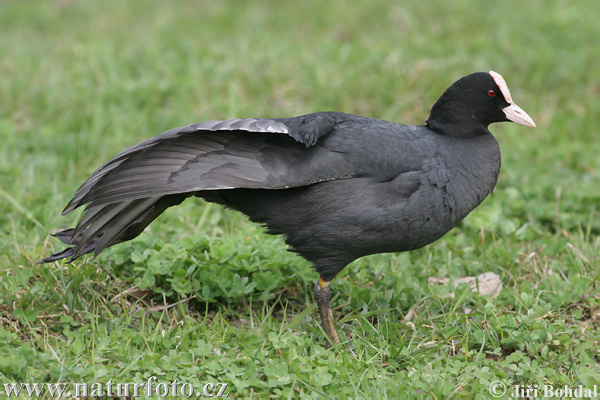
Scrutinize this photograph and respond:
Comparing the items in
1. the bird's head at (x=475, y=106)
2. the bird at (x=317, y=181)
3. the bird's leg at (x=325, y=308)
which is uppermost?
the bird's head at (x=475, y=106)

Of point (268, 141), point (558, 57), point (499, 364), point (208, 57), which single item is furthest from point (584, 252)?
point (208, 57)

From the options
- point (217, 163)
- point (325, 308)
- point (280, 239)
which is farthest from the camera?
point (280, 239)

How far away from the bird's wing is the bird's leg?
2.00 feet

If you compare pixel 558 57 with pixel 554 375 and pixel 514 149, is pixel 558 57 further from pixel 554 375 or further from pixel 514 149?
pixel 554 375

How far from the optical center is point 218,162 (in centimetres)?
330

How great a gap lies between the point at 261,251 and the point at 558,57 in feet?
14.1

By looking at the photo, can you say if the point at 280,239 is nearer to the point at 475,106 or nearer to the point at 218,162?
the point at 218,162

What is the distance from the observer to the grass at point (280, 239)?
10.8 feet

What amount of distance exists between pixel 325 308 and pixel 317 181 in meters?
0.69

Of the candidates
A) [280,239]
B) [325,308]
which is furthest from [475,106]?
[280,239]

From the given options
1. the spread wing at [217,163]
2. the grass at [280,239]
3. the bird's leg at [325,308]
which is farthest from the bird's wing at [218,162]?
the grass at [280,239]

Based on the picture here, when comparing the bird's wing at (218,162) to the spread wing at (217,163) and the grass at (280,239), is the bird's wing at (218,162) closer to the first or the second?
the spread wing at (217,163)

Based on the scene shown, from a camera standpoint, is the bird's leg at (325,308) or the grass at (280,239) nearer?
the grass at (280,239)

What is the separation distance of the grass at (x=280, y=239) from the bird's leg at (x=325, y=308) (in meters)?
0.07
